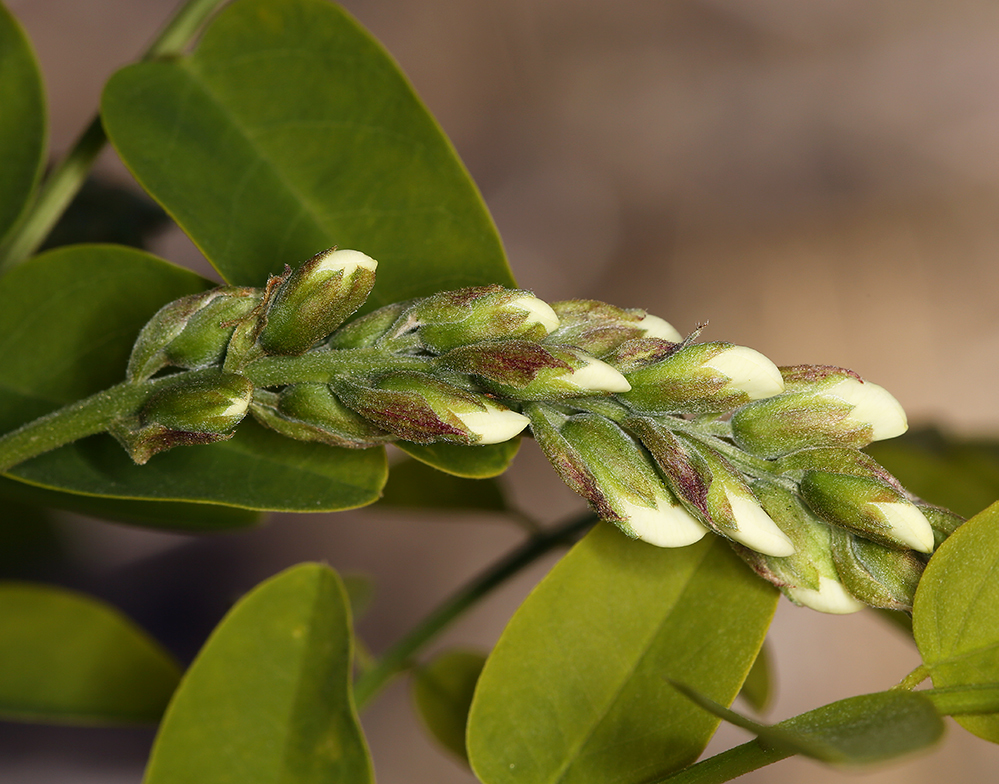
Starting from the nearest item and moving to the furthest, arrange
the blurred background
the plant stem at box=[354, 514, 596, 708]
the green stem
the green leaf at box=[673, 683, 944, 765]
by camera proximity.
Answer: the green leaf at box=[673, 683, 944, 765]
the green stem
the plant stem at box=[354, 514, 596, 708]
the blurred background

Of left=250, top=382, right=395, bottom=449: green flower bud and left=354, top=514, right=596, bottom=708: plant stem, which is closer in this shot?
left=250, top=382, right=395, bottom=449: green flower bud

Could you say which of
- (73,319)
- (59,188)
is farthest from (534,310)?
(59,188)

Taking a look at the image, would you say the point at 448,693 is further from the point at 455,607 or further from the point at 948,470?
the point at 948,470

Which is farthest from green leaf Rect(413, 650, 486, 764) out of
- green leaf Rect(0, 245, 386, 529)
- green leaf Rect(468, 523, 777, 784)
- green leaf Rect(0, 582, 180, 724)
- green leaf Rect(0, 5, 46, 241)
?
green leaf Rect(0, 5, 46, 241)

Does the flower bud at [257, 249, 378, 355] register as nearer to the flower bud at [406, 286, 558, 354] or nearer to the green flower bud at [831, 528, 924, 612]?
the flower bud at [406, 286, 558, 354]

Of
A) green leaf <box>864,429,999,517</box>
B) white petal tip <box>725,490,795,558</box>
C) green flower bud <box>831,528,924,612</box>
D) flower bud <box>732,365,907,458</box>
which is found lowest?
green leaf <box>864,429,999,517</box>

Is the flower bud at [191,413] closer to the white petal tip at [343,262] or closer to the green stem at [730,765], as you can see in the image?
the white petal tip at [343,262]
